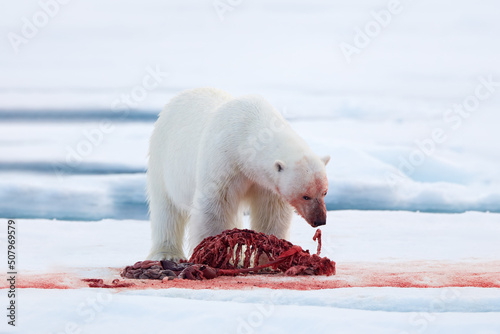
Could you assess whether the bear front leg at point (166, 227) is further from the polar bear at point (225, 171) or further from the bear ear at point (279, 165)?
the bear ear at point (279, 165)

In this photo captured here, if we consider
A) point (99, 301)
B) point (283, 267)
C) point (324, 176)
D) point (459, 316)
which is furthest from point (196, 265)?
point (459, 316)

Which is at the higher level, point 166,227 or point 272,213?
point 272,213

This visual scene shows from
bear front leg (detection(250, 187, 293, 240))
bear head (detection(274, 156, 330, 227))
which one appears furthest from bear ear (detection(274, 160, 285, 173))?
bear front leg (detection(250, 187, 293, 240))

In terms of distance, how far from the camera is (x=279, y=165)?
5633 mm

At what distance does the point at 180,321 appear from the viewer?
357 cm

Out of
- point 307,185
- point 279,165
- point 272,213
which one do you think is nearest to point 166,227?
point 272,213

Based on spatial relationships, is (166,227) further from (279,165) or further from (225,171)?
(279,165)

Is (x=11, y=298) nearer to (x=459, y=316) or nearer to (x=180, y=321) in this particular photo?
(x=180, y=321)

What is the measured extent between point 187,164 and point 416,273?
2.31 m

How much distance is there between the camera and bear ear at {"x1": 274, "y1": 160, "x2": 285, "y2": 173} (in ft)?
18.4

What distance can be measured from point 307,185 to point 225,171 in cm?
81

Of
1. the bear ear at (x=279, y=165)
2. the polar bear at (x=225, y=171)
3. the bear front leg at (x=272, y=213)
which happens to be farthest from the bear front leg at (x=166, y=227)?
the bear ear at (x=279, y=165)

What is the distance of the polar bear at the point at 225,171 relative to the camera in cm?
562

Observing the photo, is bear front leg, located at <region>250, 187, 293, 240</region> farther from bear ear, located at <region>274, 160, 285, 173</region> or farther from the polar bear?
bear ear, located at <region>274, 160, 285, 173</region>
